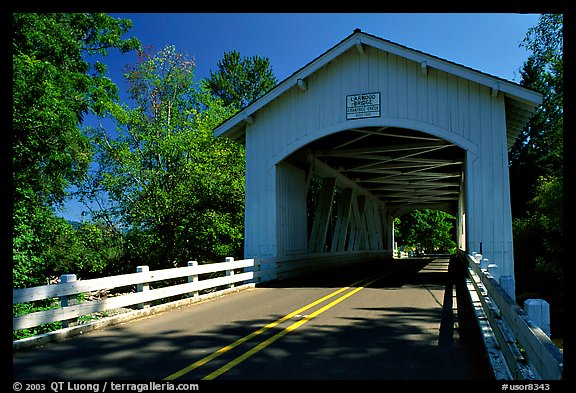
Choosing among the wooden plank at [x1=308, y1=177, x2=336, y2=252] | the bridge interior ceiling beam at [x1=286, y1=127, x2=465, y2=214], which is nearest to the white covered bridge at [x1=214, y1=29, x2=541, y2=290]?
the bridge interior ceiling beam at [x1=286, y1=127, x2=465, y2=214]

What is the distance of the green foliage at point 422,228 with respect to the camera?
61.7 m

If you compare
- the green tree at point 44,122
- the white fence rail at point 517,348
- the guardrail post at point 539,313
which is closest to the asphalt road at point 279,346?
the white fence rail at point 517,348

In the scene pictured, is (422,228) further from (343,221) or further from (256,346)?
(256,346)

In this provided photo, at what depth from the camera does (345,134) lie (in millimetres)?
17719

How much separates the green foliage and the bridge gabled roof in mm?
46907

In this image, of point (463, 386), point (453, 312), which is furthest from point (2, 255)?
point (453, 312)

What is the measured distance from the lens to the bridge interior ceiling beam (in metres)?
17.0

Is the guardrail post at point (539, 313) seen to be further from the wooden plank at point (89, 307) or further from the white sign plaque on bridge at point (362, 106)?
the white sign plaque on bridge at point (362, 106)

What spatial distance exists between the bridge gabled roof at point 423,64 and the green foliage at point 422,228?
46.9 metres

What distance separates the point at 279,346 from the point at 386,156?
50.6ft

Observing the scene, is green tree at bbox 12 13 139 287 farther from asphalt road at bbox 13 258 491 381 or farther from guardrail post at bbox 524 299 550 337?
guardrail post at bbox 524 299 550 337

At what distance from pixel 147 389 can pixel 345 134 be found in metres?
14.8

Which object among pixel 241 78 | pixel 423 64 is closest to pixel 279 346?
pixel 423 64

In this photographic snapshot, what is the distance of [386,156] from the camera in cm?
2008
